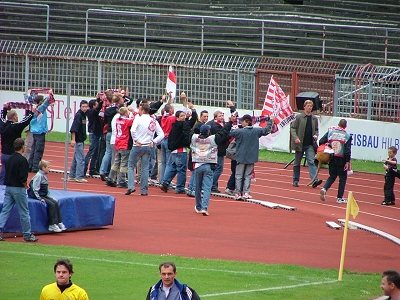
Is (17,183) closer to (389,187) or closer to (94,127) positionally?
(94,127)

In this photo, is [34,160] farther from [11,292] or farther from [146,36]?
[146,36]

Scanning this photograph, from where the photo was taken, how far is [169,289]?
1241 cm

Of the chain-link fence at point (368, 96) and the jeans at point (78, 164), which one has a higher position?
the chain-link fence at point (368, 96)

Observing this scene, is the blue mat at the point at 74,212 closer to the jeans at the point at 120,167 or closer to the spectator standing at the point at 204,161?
the spectator standing at the point at 204,161

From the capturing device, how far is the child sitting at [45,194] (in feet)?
68.6

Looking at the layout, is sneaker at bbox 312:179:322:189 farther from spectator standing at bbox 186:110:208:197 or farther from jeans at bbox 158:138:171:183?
jeans at bbox 158:138:171:183

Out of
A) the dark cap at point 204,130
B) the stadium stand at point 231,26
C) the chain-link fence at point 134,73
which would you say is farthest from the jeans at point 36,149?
the stadium stand at point 231,26

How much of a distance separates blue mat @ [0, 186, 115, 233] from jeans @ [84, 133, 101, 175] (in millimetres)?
6844

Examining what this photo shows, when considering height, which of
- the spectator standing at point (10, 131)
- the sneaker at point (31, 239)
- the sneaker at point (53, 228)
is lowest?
the sneaker at point (31, 239)

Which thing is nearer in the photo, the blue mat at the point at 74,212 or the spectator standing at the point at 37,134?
the blue mat at the point at 74,212

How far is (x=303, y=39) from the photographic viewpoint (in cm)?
4338

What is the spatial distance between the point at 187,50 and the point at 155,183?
1625 centimetres

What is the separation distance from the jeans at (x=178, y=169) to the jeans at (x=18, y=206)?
718 centimetres

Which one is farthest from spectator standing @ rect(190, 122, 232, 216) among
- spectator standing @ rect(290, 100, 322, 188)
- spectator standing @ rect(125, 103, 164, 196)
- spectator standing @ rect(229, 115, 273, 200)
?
spectator standing @ rect(290, 100, 322, 188)
